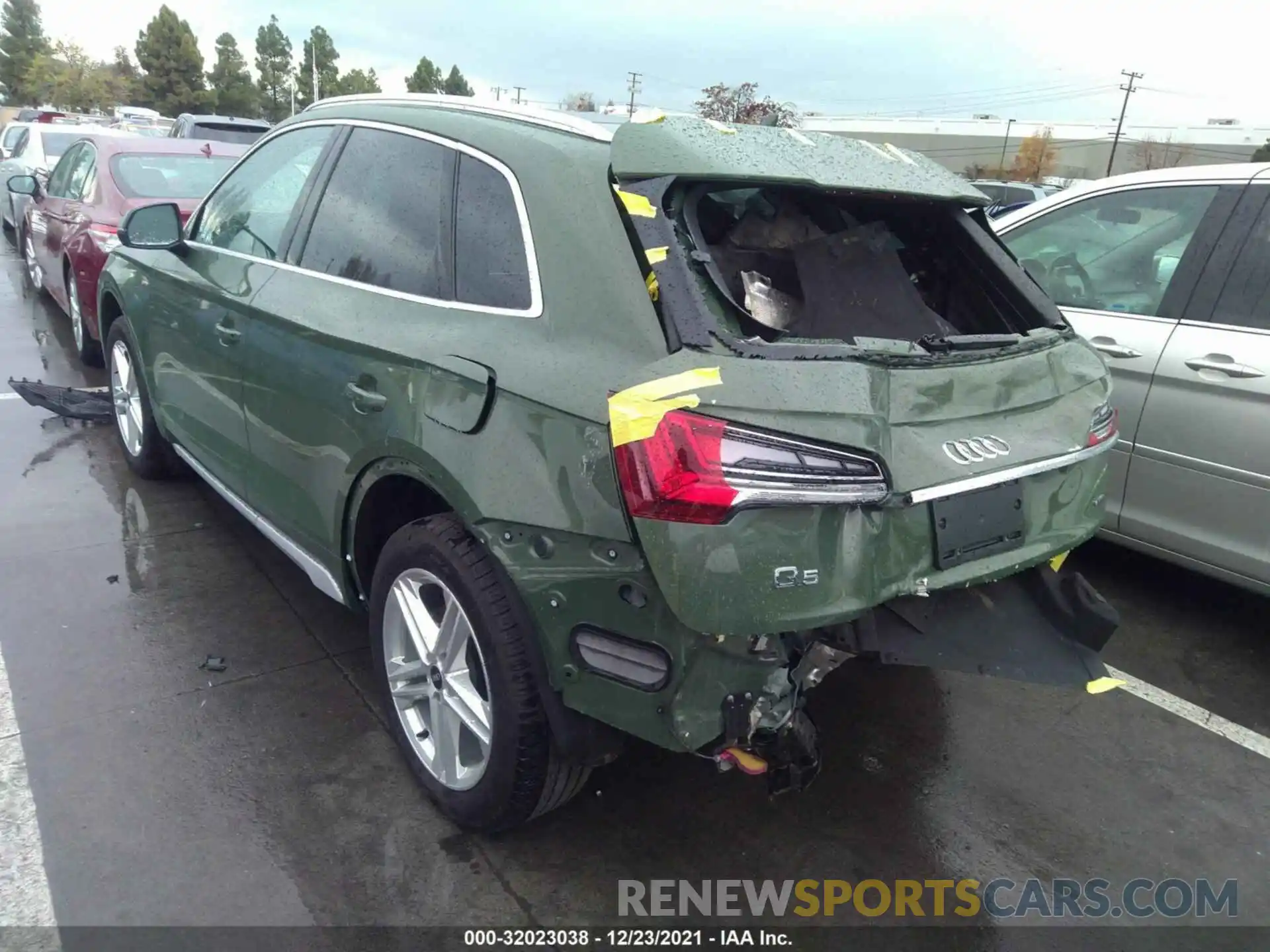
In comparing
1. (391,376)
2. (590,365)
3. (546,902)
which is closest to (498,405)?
(590,365)

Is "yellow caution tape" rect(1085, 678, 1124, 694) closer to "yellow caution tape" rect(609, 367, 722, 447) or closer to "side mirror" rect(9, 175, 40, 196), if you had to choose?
"yellow caution tape" rect(609, 367, 722, 447)

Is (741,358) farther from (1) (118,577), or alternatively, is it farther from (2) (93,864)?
(1) (118,577)

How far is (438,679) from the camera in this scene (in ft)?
8.84

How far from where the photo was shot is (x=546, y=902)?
2.49m

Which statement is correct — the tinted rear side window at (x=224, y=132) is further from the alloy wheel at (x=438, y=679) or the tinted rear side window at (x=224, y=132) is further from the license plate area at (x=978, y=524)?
the license plate area at (x=978, y=524)

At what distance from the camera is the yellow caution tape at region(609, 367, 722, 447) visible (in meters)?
1.99

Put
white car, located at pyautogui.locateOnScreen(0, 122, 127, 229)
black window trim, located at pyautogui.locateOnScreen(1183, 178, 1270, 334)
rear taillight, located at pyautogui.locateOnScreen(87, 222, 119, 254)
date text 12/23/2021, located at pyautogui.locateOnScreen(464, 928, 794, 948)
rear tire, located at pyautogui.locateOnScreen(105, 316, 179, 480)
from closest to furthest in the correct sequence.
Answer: date text 12/23/2021, located at pyautogui.locateOnScreen(464, 928, 794, 948) → black window trim, located at pyautogui.locateOnScreen(1183, 178, 1270, 334) → rear tire, located at pyautogui.locateOnScreen(105, 316, 179, 480) → rear taillight, located at pyautogui.locateOnScreen(87, 222, 119, 254) → white car, located at pyautogui.locateOnScreen(0, 122, 127, 229)

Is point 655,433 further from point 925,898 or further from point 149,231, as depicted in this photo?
point 149,231

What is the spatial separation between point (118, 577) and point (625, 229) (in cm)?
298

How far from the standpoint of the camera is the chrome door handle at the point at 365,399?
8.72 ft

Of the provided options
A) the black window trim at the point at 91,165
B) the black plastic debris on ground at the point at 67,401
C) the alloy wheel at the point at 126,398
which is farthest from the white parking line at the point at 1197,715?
the black window trim at the point at 91,165

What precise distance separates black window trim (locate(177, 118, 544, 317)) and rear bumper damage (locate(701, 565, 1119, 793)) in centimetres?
108

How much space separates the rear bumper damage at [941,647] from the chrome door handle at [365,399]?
4.20 feet

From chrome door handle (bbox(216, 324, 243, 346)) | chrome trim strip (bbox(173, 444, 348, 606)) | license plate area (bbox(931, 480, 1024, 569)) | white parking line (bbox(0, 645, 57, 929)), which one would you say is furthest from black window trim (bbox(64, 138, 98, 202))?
license plate area (bbox(931, 480, 1024, 569))
